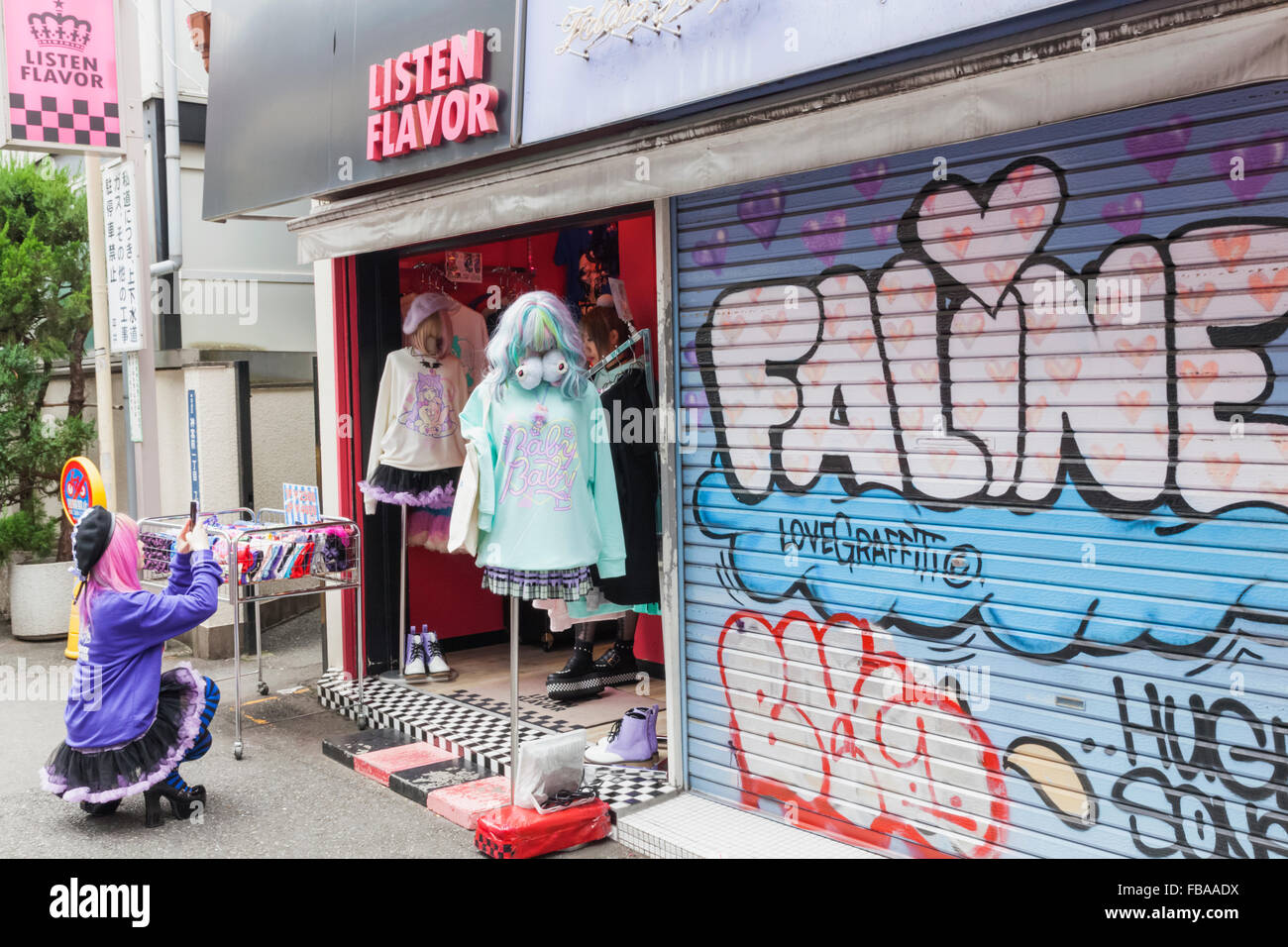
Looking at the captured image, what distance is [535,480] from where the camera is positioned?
4.64 meters

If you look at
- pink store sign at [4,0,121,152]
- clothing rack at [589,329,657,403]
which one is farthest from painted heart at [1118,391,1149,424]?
pink store sign at [4,0,121,152]

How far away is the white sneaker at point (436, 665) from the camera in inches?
285

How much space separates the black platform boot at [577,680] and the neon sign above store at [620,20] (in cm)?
366

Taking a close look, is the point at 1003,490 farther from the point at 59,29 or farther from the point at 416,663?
the point at 59,29

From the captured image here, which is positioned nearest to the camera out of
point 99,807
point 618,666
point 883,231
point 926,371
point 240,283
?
point 926,371

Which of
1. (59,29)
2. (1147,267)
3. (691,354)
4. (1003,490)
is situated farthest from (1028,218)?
(59,29)

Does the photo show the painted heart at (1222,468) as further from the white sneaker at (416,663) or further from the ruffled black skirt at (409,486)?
the white sneaker at (416,663)

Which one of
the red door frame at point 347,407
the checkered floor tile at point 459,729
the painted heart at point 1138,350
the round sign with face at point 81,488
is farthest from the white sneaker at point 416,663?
the painted heart at point 1138,350

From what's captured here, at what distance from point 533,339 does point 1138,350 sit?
2434mm

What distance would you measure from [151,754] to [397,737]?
1587mm

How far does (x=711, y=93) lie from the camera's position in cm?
435

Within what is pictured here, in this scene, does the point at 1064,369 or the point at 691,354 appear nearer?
the point at 1064,369

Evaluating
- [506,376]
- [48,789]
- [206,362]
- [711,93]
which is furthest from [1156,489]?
[206,362]

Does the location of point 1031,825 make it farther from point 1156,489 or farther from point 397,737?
point 397,737
